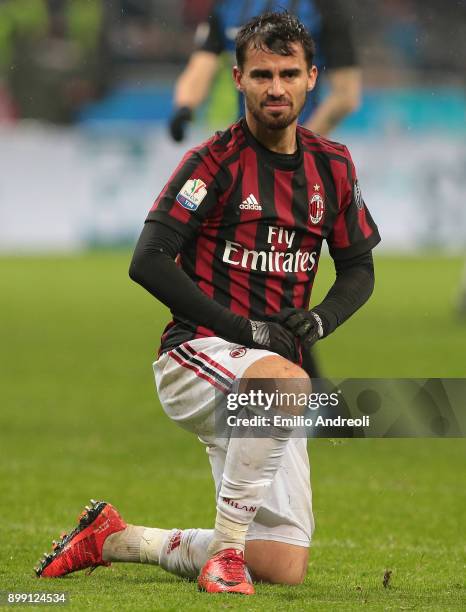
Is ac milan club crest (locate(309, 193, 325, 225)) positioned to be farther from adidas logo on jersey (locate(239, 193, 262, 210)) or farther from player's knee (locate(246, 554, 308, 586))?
player's knee (locate(246, 554, 308, 586))

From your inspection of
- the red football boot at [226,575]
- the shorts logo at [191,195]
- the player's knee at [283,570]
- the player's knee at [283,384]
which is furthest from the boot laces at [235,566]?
the shorts logo at [191,195]

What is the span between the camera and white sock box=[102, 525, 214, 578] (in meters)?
4.02

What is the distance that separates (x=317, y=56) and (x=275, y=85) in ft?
9.40

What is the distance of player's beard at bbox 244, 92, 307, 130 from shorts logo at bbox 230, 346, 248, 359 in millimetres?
631

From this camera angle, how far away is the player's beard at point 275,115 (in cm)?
393

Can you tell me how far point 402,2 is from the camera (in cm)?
2756

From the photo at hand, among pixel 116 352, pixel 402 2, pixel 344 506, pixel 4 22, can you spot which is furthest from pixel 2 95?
pixel 344 506

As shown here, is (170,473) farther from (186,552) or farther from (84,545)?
(186,552)

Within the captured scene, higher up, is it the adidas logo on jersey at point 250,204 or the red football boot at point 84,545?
the adidas logo on jersey at point 250,204

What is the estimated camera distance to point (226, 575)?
3.69 m

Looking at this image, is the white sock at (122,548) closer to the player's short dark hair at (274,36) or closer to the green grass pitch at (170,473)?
the green grass pitch at (170,473)

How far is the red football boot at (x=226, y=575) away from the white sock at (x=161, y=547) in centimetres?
25

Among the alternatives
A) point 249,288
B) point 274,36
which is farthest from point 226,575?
point 274,36

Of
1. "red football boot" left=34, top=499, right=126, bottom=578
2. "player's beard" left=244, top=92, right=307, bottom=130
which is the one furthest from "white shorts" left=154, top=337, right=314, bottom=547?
"player's beard" left=244, top=92, right=307, bottom=130
